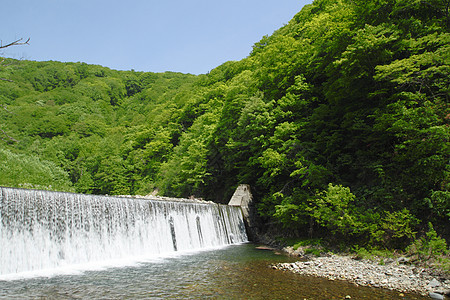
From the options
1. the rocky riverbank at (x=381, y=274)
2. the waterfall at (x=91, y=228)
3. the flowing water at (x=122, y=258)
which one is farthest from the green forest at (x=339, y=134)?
the flowing water at (x=122, y=258)

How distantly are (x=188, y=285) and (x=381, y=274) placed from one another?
5418 mm

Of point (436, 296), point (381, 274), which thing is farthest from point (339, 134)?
point (436, 296)

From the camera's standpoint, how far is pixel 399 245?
9.29m

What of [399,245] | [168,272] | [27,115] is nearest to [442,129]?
[399,245]

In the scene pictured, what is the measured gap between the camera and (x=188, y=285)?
283 inches

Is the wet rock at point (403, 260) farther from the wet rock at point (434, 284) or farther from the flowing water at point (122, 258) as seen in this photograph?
the flowing water at point (122, 258)

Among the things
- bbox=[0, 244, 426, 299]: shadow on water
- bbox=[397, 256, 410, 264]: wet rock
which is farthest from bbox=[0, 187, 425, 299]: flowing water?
bbox=[397, 256, 410, 264]: wet rock

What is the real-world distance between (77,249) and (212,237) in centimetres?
710

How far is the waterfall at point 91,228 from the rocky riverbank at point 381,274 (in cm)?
607

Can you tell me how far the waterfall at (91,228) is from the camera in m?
8.73

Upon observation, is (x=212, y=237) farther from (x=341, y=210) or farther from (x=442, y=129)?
(x=442, y=129)

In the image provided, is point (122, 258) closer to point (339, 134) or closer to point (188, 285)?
point (188, 285)

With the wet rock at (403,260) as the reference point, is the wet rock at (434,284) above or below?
below

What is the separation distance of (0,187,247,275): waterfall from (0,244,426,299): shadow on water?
5.74 feet
